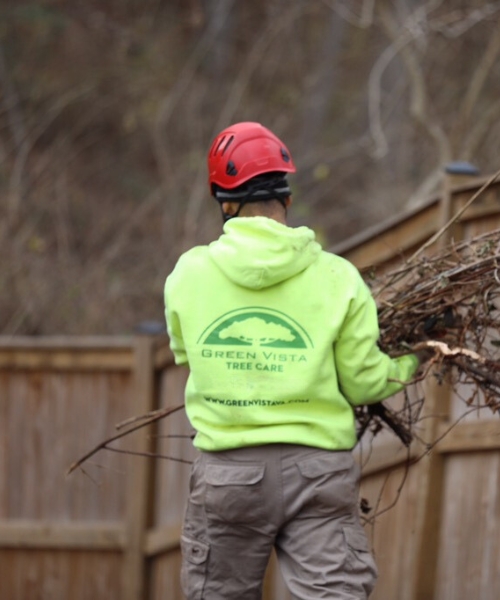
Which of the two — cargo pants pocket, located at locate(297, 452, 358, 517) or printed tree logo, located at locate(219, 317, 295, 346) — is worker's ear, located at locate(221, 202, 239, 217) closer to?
printed tree logo, located at locate(219, 317, 295, 346)

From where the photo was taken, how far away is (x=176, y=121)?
12344 millimetres

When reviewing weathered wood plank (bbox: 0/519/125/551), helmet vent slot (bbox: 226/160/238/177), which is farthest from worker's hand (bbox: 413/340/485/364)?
weathered wood plank (bbox: 0/519/125/551)

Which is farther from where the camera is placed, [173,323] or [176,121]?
[176,121]

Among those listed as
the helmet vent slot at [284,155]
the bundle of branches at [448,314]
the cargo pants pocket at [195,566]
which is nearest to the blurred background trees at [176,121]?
the bundle of branches at [448,314]

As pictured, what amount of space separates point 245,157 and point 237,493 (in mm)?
1083

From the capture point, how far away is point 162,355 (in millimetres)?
6484

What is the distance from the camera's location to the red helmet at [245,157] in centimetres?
365

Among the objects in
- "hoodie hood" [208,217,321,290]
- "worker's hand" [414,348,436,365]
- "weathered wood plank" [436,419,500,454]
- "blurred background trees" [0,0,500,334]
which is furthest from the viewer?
"blurred background trees" [0,0,500,334]

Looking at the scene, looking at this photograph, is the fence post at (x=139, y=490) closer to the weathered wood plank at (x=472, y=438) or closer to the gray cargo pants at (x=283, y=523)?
the weathered wood plank at (x=472, y=438)

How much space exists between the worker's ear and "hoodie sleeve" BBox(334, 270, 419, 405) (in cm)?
45

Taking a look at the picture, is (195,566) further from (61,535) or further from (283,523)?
(61,535)

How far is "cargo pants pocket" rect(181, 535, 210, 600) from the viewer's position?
11.9 ft

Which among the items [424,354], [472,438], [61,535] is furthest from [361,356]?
[61,535]

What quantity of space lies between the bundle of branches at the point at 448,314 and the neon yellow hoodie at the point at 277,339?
340 millimetres
